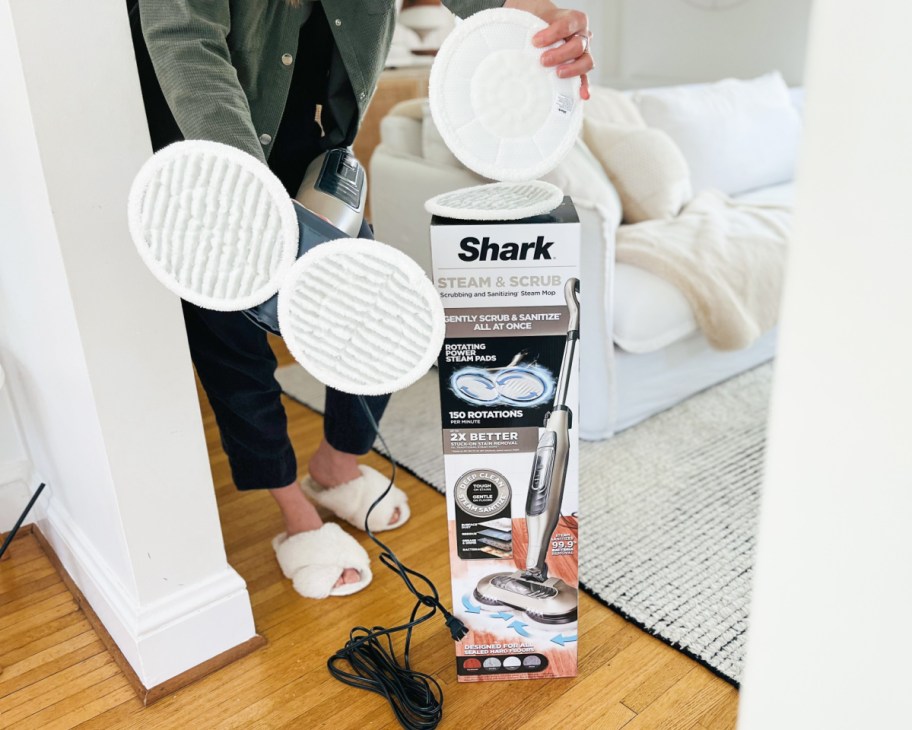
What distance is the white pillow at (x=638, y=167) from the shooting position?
6.78 feet

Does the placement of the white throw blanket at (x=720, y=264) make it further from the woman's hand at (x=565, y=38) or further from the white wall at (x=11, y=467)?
the white wall at (x=11, y=467)

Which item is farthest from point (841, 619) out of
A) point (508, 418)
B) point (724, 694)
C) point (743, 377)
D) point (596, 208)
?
point (743, 377)

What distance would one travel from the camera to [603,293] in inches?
65.4

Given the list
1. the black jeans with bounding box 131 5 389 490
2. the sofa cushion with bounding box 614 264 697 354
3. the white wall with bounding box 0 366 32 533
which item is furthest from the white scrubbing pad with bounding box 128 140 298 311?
the sofa cushion with bounding box 614 264 697 354

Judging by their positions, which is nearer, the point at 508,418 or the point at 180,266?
the point at 180,266

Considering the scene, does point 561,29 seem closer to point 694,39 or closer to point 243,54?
point 243,54

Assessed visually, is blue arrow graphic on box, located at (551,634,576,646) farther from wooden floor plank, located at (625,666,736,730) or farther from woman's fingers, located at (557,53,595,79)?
woman's fingers, located at (557,53,595,79)

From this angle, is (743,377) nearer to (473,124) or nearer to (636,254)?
(636,254)

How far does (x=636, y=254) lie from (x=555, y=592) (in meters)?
0.95

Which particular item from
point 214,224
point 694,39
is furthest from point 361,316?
point 694,39

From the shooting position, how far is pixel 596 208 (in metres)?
1.62

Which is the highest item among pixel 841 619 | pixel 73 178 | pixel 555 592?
pixel 73 178

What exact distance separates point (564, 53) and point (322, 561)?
0.84 meters

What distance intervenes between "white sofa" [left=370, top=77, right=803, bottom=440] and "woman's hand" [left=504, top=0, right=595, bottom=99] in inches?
28.4
